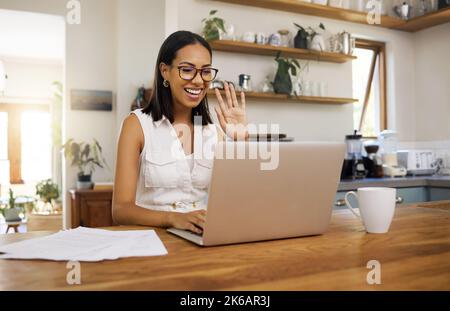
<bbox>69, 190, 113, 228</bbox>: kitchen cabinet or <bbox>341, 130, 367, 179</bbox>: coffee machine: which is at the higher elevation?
<bbox>341, 130, 367, 179</bbox>: coffee machine

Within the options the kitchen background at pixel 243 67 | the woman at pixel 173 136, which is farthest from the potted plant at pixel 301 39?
the woman at pixel 173 136

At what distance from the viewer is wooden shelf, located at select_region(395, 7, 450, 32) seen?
11.5ft

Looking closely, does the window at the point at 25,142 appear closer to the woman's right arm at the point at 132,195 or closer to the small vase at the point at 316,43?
the small vase at the point at 316,43

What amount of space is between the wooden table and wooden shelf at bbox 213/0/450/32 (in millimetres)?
2570

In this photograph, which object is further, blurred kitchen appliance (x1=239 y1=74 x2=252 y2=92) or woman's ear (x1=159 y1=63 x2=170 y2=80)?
blurred kitchen appliance (x1=239 y1=74 x2=252 y2=92)

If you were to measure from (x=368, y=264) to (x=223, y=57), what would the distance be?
257cm

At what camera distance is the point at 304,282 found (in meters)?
0.65

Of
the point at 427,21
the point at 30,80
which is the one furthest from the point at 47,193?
the point at 427,21

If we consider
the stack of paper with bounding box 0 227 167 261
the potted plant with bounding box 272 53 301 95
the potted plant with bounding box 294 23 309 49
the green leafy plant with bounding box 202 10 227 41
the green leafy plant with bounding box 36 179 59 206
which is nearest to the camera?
the stack of paper with bounding box 0 227 167 261

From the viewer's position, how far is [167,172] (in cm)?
162

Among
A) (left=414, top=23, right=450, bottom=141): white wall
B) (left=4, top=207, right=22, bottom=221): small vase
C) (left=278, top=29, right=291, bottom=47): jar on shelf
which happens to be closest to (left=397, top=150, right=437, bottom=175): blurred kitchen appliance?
(left=414, top=23, right=450, bottom=141): white wall

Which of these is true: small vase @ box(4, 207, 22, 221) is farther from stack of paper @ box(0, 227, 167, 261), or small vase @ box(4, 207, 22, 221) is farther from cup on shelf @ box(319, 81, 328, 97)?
stack of paper @ box(0, 227, 167, 261)

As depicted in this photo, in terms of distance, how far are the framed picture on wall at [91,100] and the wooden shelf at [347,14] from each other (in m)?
2.05

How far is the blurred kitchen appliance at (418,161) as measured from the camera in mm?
3463
